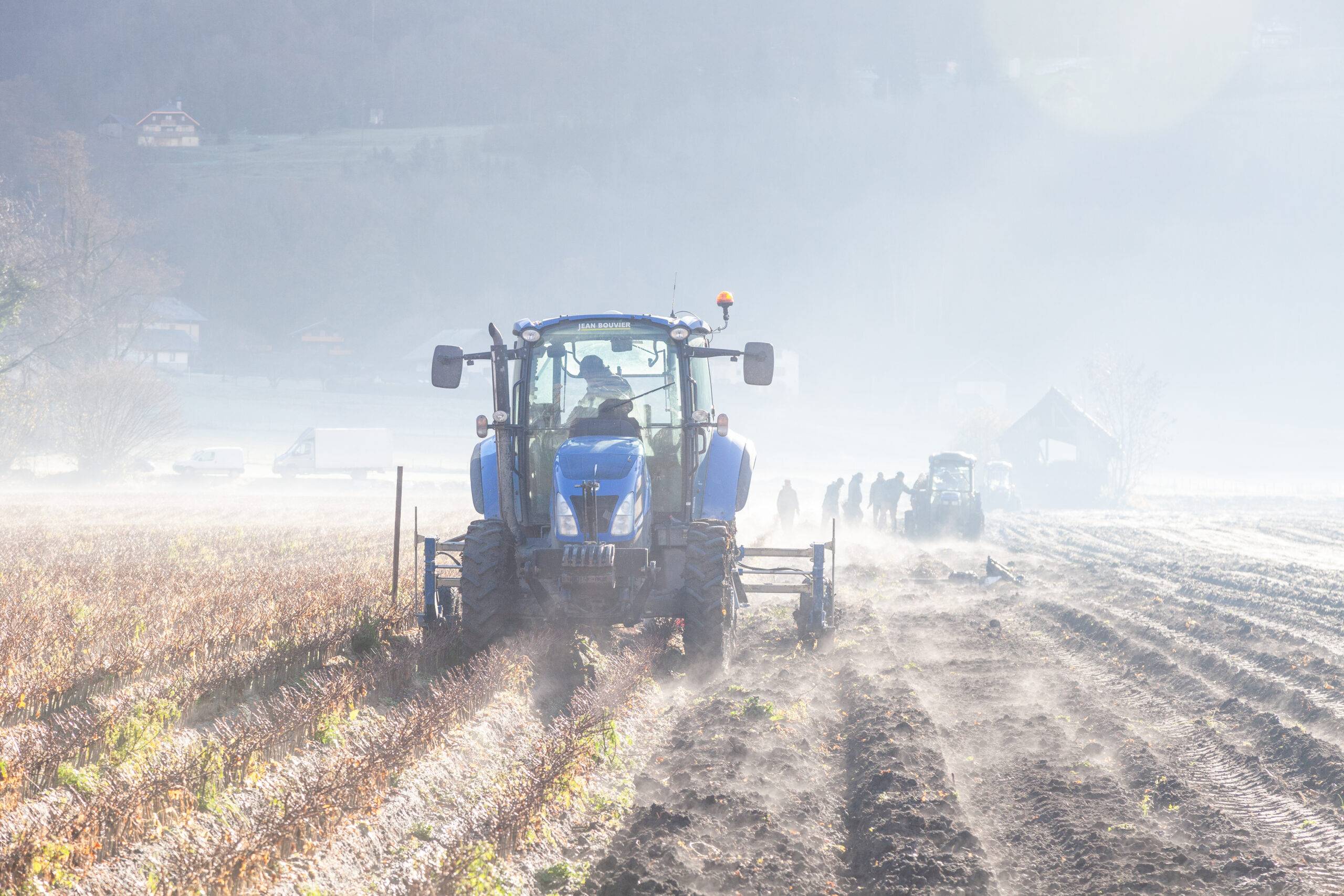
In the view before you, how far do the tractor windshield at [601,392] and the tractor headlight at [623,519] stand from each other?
3.24ft

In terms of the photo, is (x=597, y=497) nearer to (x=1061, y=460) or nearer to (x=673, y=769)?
(x=673, y=769)

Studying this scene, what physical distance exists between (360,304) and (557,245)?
4462cm

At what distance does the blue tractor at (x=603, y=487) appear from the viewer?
7711 mm

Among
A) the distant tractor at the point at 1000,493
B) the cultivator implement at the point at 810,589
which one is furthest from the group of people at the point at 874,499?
the cultivator implement at the point at 810,589

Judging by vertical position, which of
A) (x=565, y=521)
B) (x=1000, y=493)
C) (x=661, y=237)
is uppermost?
(x=661, y=237)

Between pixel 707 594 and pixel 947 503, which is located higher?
pixel 707 594

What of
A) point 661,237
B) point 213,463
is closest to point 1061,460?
point 213,463

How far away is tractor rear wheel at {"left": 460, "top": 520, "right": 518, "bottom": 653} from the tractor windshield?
29.5 inches

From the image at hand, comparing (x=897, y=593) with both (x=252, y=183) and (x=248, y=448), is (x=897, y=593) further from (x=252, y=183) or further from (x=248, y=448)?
(x=252, y=183)

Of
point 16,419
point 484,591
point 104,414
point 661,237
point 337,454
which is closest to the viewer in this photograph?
point 484,591

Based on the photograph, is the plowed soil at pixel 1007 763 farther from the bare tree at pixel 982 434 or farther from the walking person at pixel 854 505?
the bare tree at pixel 982 434

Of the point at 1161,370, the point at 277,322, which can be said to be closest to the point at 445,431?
the point at 277,322

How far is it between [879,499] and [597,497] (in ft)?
67.7

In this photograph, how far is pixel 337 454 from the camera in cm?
4775
